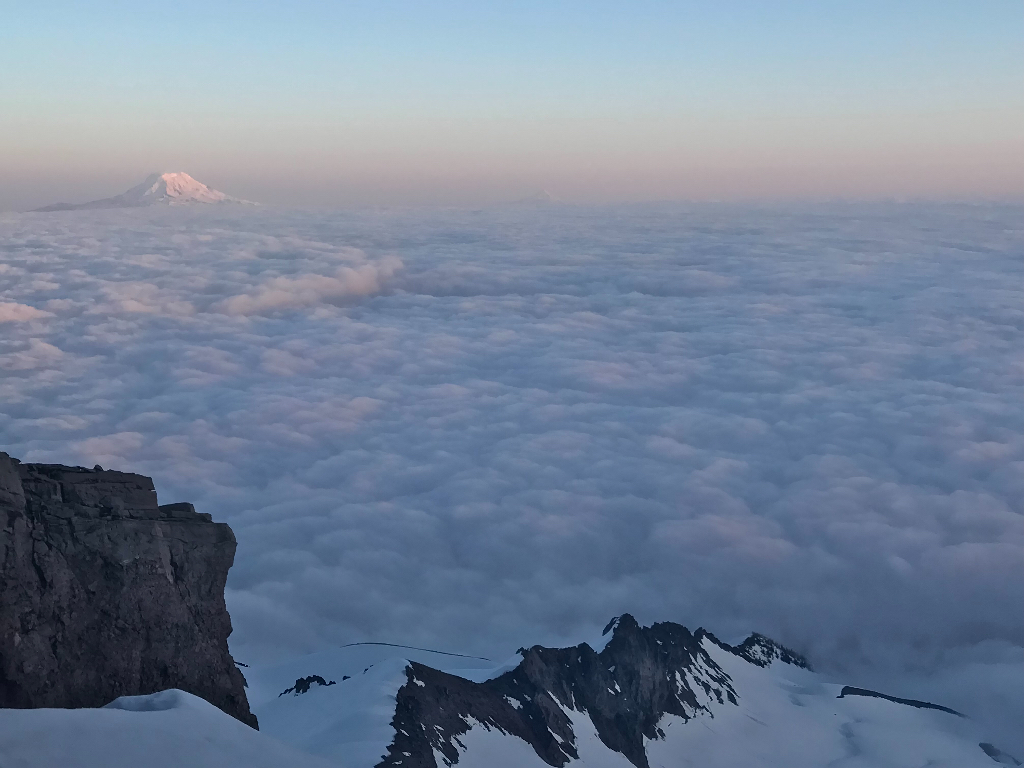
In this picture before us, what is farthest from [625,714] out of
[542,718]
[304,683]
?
[304,683]

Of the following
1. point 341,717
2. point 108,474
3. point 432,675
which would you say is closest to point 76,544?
point 108,474

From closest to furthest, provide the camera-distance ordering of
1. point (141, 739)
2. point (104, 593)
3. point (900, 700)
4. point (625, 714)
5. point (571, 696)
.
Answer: point (141, 739) < point (104, 593) < point (571, 696) < point (625, 714) < point (900, 700)

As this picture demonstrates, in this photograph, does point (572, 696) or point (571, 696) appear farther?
point (572, 696)

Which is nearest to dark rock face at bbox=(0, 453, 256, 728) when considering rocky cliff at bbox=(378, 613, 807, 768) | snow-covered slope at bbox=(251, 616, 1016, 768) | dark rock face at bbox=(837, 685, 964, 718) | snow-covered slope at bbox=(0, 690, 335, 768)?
snow-covered slope at bbox=(0, 690, 335, 768)

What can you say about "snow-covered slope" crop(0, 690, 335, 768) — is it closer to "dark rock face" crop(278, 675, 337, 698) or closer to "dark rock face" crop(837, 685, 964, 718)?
"dark rock face" crop(278, 675, 337, 698)

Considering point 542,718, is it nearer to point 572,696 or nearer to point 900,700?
point 572,696

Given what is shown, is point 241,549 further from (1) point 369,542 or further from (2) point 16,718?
(2) point 16,718

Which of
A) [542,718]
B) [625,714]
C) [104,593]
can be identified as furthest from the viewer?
[625,714]
